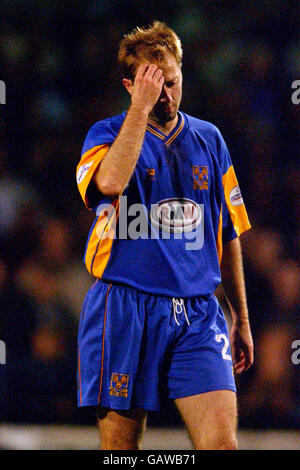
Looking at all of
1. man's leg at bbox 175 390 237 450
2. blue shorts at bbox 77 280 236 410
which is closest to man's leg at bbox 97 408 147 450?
blue shorts at bbox 77 280 236 410

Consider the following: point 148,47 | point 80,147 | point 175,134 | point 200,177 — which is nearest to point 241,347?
point 200,177

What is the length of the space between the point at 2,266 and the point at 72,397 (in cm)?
83

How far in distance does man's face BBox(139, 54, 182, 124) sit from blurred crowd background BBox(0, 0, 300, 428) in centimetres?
155

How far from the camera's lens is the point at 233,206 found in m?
2.66

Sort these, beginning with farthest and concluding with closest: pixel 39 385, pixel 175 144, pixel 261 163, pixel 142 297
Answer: pixel 261 163
pixel 39 385
pixel 175 144
pixel 142 297

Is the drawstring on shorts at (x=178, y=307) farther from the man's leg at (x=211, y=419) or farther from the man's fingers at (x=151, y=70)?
the man's fingers at (x=151, y=70)

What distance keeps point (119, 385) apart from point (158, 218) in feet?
1.86

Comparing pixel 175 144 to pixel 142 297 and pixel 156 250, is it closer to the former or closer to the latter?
pixel 156 250

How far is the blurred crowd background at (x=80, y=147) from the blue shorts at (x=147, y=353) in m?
1.54

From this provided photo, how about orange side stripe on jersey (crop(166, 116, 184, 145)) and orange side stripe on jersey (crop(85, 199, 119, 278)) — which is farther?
orange side stripe on jersey (crop(166, 116, 184, 145))

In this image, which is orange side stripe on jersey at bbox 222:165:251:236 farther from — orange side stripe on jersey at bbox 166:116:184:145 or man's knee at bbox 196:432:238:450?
man's knee at bbox 196:432:238:450

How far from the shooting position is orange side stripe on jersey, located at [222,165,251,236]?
262cm

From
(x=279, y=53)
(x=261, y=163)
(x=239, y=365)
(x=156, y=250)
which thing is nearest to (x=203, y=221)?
(x=156, y=250)

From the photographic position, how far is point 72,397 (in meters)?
3.87
